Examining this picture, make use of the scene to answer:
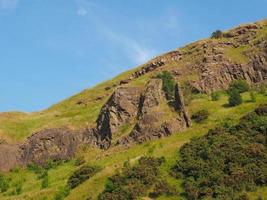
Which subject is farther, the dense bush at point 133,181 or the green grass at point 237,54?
the green grass at point 237,54

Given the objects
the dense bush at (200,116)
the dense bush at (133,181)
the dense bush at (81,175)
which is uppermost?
the dense bush at (200,116)

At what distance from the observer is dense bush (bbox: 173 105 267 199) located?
5550cm

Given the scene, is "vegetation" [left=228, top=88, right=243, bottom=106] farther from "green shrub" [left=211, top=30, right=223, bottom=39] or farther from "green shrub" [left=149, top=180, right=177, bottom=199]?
"green shrub" [left=211, top=30, right=223, bottom=39]

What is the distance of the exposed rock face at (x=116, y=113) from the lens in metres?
86.1

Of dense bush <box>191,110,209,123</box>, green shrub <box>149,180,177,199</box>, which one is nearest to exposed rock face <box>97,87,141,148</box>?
dense bush <box>191,110,209,123</box>

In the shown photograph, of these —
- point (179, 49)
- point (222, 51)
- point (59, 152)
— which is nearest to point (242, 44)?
point (222, 51)

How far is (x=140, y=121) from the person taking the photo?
7912 centimetres

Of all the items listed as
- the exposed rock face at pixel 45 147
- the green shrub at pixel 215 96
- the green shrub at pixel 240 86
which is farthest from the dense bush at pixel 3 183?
the green shrub at pixel 240 86

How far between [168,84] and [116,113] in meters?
10.2

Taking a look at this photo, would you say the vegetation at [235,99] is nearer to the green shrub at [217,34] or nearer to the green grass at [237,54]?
the green grass at [237,54]

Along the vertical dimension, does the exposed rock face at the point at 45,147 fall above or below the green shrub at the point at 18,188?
above

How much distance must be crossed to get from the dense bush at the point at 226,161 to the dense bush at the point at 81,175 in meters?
11.9

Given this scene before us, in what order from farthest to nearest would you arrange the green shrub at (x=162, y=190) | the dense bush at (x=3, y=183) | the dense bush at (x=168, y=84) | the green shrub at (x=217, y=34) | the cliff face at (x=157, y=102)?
the green shrub at (x=217, y=34)
the dense bush at (x=168, y=84)
the cliff face at (x=157, y=102)
the dense bush at (x=3, y=183)
the green shrub at (x=162, y=190)

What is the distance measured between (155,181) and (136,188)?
2700 millimetres
